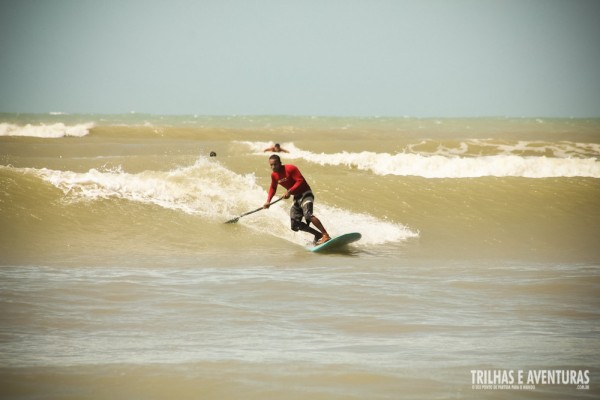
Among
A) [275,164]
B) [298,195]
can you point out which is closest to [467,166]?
[298,195]

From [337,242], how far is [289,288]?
2.88 metres

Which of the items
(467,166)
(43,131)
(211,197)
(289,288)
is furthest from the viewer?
(43,131)

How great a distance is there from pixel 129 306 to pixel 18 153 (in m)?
20.2

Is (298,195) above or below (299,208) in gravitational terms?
above

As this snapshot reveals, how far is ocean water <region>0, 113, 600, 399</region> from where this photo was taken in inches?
187

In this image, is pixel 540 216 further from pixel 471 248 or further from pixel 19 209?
pixel 19 209

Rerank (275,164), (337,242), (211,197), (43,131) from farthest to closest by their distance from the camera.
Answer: (43,131), (211,197), (275,164), (337,242)

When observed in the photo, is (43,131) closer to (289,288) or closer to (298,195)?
(298,195)

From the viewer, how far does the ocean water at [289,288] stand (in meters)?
4.75

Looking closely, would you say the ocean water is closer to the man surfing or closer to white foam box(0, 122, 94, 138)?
the man surfing

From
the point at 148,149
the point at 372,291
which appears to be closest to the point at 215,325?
the point at 372,291

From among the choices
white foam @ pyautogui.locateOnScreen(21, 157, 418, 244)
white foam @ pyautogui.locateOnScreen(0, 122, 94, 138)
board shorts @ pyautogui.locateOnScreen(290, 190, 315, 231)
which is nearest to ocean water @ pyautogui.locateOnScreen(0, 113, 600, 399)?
white foam @ pyautogui.locateOnScreen(21, 157, 418, 244)

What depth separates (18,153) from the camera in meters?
24.9

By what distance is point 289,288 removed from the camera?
7.63m
